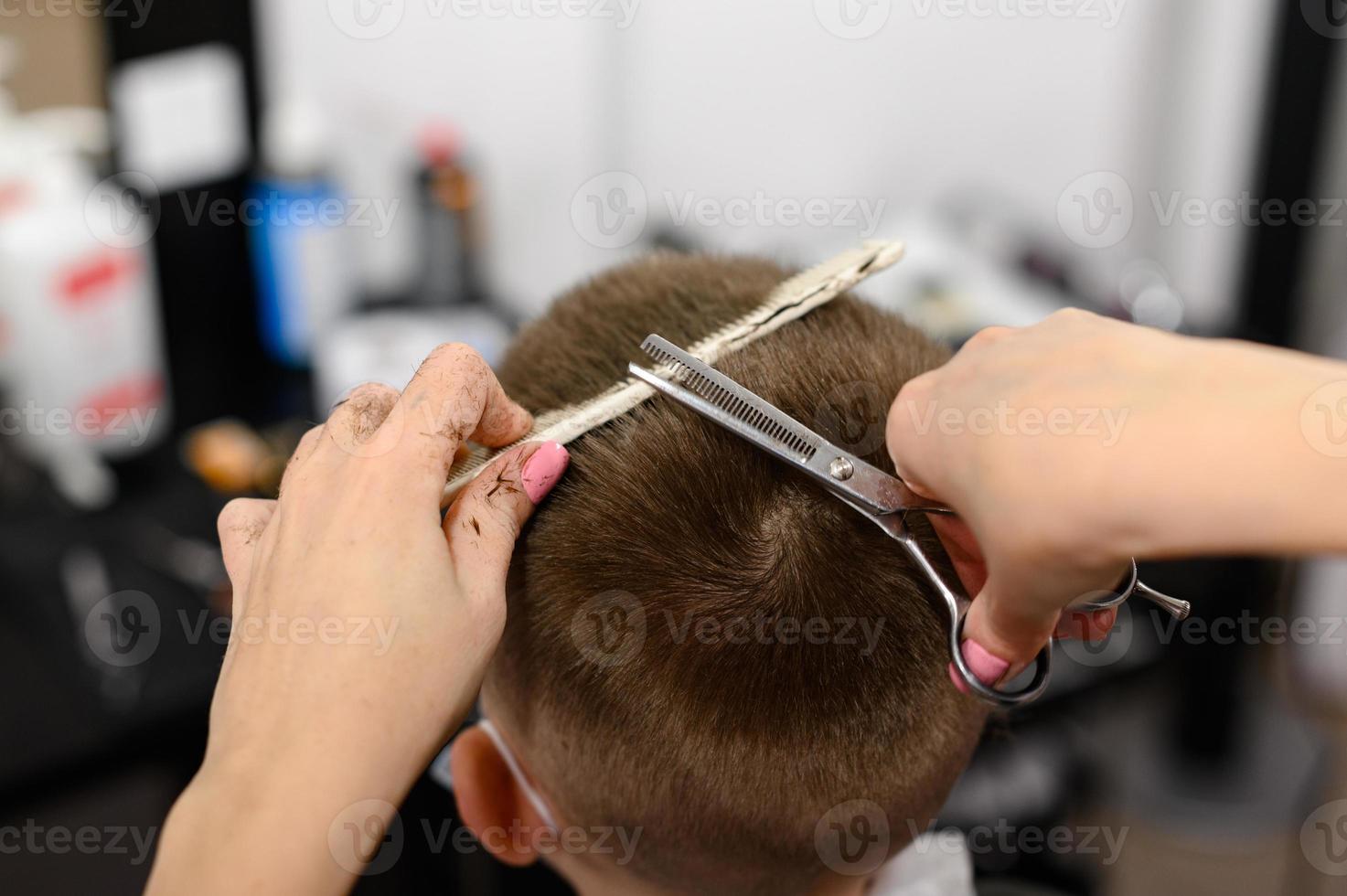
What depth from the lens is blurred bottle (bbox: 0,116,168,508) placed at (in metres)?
1.89

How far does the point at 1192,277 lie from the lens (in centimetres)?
322

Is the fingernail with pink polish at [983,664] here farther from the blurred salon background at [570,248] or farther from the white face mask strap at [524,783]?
the blurred salon background at [570,248]

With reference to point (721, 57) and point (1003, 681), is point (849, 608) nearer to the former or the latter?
point (1003, 681)

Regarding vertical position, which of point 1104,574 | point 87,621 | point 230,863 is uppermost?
point 1104,574

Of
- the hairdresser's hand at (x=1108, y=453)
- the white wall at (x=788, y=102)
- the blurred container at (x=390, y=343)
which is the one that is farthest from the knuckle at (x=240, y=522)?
the white wall at (x=788, y=102)

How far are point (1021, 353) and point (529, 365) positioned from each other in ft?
1.46

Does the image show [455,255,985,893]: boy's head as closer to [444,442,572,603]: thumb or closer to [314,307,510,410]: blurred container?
A: [444,442,572,603]: thumb

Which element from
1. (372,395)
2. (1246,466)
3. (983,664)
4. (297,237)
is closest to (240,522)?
(372,395)

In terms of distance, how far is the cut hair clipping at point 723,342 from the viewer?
2.97ft

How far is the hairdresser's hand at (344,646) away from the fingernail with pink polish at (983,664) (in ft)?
1.00

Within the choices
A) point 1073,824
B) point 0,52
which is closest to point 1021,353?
point 0,52

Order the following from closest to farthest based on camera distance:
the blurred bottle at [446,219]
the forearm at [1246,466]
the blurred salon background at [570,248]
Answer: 1. the forearm at [1246,466]
2. the blurred salon background at [570,248]
3. the blurred bottle at [446,219]

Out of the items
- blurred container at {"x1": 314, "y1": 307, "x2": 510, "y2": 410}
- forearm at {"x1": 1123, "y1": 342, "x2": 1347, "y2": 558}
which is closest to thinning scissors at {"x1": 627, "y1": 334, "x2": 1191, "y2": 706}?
forearm at {"x1": 1123, "y1": 342, "x2": 1347, "y2": 558}

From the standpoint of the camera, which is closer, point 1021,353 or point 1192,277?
point 1021,353
